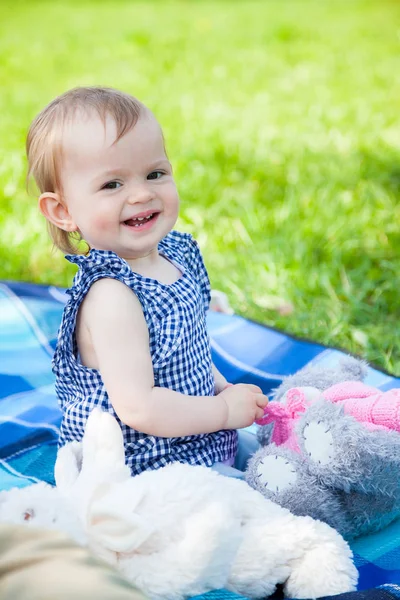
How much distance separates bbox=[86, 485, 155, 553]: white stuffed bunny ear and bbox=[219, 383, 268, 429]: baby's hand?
1.17 ft

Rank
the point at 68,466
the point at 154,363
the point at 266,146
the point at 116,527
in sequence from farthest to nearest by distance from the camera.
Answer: the point at 266,146, the point at 154,363, the point at 68,466, the point at 116,527

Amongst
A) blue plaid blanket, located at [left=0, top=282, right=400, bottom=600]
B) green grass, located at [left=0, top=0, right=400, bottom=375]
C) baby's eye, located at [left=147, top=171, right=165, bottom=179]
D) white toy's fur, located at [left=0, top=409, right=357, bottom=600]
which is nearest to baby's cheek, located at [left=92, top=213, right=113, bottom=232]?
baby's eye, located at [left=147, top=171, right=165, bottom=179]

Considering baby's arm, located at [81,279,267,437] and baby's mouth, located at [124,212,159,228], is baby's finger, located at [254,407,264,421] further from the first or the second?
baby's mouth, located at [124,212,159,228]

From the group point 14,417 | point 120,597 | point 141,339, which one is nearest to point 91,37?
point 14,417

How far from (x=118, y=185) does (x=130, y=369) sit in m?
0.33

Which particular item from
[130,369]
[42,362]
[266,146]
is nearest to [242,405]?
[130,369]

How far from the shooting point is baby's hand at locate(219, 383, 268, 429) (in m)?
1.49

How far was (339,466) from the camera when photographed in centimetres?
137

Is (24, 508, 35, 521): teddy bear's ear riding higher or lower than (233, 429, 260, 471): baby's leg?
higher

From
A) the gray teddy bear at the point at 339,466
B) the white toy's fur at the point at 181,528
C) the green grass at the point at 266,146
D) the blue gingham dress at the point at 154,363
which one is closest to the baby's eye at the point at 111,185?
the blue gingham dress at the point at 154,363

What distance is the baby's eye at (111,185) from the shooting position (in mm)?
1418

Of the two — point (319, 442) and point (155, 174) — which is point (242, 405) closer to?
point (319, 442)

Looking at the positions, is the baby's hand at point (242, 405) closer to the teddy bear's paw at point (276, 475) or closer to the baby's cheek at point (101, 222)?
the teddy bear's paw at point (276, 475)

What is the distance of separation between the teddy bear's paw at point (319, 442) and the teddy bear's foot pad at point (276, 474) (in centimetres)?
4
